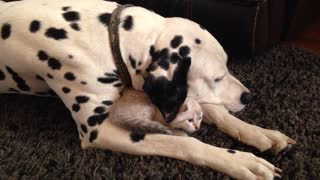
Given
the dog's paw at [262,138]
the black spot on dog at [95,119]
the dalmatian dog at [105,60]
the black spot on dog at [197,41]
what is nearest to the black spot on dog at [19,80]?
the dalmatian dog at [105,60]

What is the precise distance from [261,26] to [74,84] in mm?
961

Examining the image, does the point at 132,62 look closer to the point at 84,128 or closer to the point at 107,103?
the point at 107,103

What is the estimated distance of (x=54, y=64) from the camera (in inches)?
60.2

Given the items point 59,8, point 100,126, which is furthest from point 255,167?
point 59,8

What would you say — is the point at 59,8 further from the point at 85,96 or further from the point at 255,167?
the point at 255,167

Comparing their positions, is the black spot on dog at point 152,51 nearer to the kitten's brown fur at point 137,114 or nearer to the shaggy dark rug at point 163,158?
the kitten's brown fur at point 137,114

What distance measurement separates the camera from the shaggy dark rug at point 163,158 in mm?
1494

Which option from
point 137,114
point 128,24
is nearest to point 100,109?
point 137,114

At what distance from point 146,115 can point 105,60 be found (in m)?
0.26

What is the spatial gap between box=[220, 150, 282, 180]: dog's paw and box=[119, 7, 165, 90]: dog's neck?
456mm

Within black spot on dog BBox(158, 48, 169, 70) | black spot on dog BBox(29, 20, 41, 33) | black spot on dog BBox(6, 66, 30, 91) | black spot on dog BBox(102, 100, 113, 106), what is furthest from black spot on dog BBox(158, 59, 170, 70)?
black spot on dog BBox(6, 66, 30, 91)

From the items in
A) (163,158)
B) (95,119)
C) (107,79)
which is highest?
(107,79)

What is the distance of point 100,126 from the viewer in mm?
1530

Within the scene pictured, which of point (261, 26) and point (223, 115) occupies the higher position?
point (261, 26)
